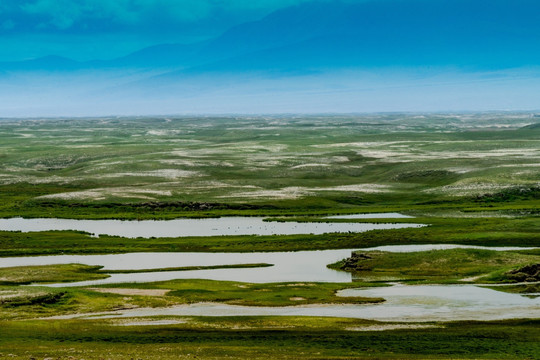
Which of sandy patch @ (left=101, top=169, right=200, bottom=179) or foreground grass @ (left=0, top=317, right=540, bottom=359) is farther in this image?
sandy patch @ (left=101, top=169, right=200, bottom=179)

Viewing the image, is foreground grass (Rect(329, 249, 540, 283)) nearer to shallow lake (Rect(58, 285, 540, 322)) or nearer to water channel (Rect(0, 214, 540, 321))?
water channel (Rect(0, 214, 540, 321))

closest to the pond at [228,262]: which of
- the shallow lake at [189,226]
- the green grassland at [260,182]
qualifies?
the shallow lake at [189,226]

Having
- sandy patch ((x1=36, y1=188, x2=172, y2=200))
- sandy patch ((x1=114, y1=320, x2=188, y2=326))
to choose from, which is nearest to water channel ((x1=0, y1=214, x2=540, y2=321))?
sandy patch ((x1=114, y1=320, x2=188, y2=326))

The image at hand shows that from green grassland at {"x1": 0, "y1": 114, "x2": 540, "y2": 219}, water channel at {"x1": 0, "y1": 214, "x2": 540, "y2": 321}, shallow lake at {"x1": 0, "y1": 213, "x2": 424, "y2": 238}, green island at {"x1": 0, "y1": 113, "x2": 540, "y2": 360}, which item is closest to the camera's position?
green island at {"x1": 0, "y1": 113, "x2": 540, "y2": 360}

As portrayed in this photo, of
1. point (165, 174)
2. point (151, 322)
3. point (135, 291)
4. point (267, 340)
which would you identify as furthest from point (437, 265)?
point (165, 174)

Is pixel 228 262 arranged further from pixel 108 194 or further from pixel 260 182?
pixel 260 182

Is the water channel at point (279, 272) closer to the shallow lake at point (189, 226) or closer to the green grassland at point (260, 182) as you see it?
the shallow lake at point (189, 226)

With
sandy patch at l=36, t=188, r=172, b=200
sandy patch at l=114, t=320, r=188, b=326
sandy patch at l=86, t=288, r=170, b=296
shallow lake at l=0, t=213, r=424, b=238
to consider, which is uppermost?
sandy patch at l=114, t=320, r=188, b=326

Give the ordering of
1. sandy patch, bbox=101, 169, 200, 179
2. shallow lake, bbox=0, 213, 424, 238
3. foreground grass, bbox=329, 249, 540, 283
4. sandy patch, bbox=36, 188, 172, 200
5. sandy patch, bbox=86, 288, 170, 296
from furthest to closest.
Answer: sandy patch, bbox=101, 169, 200, 179
sandy patch, bbox=36, 188, 172, 200
shallow lake, bbox=0, 213, 424, 238
foreground grass, bbox=329, 249, 540, 283
sandy patch, bbox=86, 288, 170, 296
